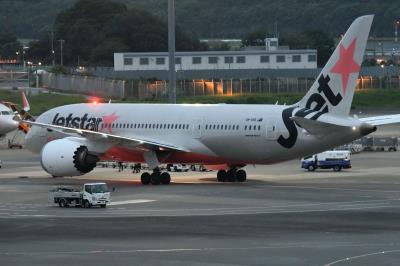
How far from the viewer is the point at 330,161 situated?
82.4 meters

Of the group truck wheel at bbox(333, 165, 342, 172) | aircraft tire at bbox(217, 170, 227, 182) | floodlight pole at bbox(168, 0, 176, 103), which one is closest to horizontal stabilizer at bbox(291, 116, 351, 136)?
aircraft tire at bbox(217, 170, 227, 182)

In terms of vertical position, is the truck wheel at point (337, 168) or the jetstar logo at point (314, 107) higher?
the jetstar logo at point (314, 107)

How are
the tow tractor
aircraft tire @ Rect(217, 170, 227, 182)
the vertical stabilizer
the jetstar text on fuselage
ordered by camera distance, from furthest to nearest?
the jetstar text on fuselage, aircraft tire @ Rect(217, 170, 227, 182), the vertical stabilizer, the tow tractor

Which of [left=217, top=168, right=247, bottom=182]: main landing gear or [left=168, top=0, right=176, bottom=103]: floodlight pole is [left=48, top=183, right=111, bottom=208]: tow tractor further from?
[left=168, top=0, right=176, bottom=103]: floodlight pole

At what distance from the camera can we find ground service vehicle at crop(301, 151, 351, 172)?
3231 inches

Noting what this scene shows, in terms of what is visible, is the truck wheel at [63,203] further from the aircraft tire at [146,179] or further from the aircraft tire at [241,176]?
the aircraft tire at [241,176]

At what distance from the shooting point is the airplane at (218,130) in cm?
6738

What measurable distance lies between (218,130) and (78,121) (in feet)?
35.1

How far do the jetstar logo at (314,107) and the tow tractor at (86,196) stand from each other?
12.4 metres

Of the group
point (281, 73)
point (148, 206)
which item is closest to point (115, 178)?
point (148, 206)

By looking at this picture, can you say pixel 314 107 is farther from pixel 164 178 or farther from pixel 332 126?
pixel 164 178

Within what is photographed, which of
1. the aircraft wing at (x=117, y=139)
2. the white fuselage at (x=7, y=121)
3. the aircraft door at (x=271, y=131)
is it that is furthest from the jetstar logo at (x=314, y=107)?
the white fuselage at (x=7, y=121)

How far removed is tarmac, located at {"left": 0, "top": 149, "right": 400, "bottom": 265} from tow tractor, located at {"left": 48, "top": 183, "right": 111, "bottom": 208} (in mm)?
621

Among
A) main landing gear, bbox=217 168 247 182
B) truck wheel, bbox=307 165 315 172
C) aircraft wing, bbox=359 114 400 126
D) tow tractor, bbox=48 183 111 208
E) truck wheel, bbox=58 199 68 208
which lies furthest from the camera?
truck wheel, bbox=307 165 315 172
